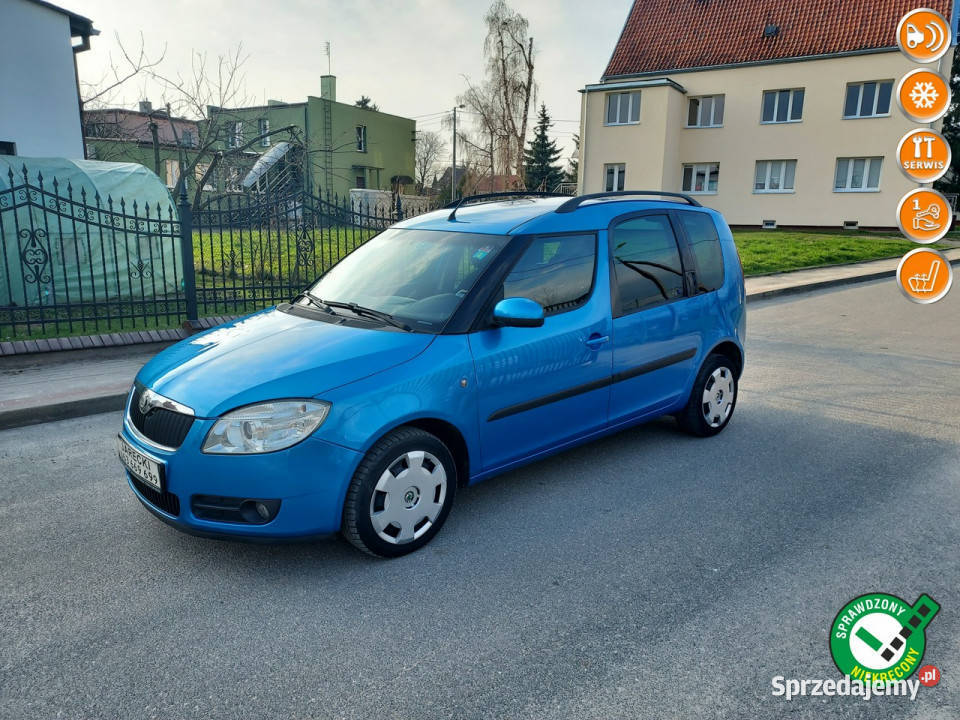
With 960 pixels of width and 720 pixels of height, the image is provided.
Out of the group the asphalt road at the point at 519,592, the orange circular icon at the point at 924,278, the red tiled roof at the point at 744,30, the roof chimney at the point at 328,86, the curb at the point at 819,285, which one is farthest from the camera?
the roof chimney at the point at 328,86

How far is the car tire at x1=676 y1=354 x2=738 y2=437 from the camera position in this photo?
5207 millimetres

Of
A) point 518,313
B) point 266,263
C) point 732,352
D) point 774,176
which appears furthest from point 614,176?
point 518,313

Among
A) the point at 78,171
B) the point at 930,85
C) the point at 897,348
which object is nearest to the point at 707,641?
the point at 897,348

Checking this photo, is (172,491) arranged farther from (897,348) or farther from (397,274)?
(897,348)

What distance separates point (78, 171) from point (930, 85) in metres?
12.2

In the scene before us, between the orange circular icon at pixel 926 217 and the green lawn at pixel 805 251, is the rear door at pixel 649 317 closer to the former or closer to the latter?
the orange circular icon at pixel 926 217

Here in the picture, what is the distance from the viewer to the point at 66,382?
6504 mm

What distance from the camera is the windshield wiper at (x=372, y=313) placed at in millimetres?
3780

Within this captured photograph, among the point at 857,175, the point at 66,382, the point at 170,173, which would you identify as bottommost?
the point at 66,382

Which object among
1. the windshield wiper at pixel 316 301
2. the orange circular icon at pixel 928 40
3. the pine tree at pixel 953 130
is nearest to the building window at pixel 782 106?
the pine tree at pixel 953 130

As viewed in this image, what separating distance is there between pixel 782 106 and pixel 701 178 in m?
4.36

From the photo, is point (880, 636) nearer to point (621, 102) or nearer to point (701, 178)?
point (621, 102)

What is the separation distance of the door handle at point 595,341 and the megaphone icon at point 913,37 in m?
6.81

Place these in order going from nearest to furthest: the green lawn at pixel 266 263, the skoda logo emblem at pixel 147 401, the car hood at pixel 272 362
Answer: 1. the car hood at pixel 272 362
2. the skoda logo emblem at pixel 147 401
3. the green lawn at pixel 266 263
